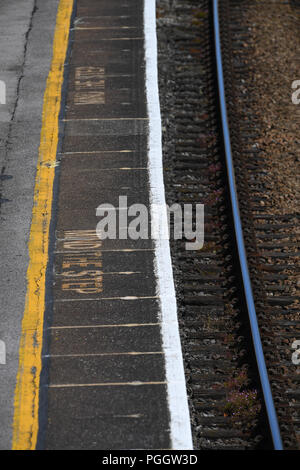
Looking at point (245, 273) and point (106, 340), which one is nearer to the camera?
point (106, 340)

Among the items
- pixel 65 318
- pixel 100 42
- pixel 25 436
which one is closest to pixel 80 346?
pixel 65 318

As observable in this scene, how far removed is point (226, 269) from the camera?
31.3ft

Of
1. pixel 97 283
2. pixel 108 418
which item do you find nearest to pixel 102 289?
pixel 97 283

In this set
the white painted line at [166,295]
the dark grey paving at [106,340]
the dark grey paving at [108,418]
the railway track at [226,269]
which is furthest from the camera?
the dark grey paving at [106,340]

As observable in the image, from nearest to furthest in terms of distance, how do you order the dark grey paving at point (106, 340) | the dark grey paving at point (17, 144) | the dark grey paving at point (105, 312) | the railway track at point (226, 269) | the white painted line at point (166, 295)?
the white painted line at point (166, 295), the railway track at point (226, 269), the dark grey paving at point (106, 340), the dark grey paving at point (17, 144), the dark grey paving at point (105, 312)

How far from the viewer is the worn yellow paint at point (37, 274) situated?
740cm

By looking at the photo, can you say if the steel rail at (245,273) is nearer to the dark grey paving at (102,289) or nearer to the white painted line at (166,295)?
the white painted line at (166,295)

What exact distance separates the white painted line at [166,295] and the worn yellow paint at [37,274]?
4.29ft

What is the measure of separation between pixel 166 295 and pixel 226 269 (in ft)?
3.42

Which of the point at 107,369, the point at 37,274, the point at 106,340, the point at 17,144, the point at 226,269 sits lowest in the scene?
the point at 107,369

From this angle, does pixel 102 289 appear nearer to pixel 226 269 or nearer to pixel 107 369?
pixel 107 369

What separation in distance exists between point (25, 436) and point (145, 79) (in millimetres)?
7317

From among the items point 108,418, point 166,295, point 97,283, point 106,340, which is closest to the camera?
point 108,418

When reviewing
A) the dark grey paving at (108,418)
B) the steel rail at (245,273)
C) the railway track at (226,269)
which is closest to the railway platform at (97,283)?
the dark grey paving at (108,418)
